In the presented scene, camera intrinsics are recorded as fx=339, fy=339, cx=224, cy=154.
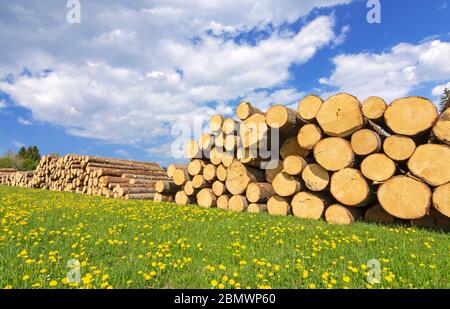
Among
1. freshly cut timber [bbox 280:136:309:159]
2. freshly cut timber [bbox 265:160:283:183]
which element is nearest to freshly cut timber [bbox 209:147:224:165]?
freshly cut timber [bbox 265:160:283:183]

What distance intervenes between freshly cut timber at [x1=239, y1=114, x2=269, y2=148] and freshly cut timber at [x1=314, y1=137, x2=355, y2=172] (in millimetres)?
1389

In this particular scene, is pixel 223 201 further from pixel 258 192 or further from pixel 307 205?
pixel 307 205

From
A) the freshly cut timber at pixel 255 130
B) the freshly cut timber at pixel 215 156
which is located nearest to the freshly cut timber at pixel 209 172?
the freshly cut timber at pixel 215 156

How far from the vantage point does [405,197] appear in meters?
6.30

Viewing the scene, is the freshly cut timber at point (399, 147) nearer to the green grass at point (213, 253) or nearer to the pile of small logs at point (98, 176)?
the green grass at point (213, 253)

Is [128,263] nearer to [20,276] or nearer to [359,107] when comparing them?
[20,276]

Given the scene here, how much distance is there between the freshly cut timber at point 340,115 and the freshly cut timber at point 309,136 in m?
0.20

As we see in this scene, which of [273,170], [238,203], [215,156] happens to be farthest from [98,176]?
[273,170]

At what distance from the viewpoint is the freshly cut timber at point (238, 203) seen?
27.8ft

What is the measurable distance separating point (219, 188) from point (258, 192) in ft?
4.36

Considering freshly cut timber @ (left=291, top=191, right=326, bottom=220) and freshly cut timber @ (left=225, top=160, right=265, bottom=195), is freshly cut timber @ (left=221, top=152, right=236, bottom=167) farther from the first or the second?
freshly cut timber @ (left=291, top=191, right=326, bottom=220)

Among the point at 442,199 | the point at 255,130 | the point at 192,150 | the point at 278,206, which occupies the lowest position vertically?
the point at 278,206

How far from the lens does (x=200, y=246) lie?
189 inches
